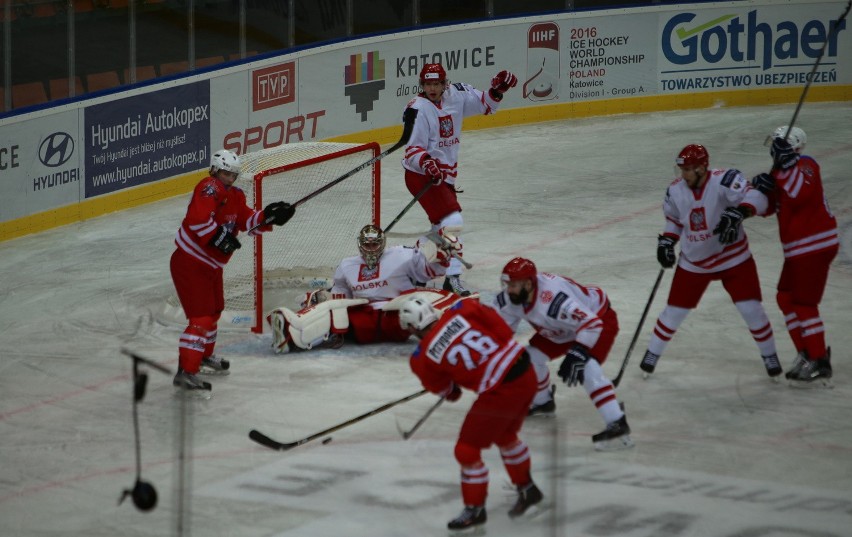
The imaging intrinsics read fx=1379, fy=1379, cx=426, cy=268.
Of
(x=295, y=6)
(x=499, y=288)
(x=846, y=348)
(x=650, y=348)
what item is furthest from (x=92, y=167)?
(x=846, y=348)

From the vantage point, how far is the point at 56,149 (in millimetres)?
10680

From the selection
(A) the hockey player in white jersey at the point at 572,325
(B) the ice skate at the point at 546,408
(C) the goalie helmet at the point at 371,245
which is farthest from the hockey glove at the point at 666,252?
(C) the goalie helmet at the point at 371,245

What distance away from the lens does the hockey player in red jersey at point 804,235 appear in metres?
7.21

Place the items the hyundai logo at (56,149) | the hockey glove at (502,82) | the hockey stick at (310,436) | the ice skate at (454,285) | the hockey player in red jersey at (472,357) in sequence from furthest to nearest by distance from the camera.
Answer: the hyundai logo at (56,149) → the hockey glove at (502,82) → the ice skate at (454,285) → the hockey stick at (310,436) → the hockey player in red jersey at (472,357)

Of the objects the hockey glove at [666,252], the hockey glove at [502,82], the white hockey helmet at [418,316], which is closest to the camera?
the white hockey helmet at [418,316]

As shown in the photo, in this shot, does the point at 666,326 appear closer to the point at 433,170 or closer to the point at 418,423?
the point at 433,170

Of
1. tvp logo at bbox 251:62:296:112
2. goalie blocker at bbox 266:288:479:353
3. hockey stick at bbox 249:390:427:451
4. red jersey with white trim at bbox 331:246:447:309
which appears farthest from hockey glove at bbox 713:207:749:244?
tvp logo at bbox 251:62:296:112

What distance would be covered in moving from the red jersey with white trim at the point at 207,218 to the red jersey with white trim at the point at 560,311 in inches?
69.1

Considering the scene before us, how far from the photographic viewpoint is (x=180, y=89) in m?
11.6

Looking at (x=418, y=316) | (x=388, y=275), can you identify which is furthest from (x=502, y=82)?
(x=418, y=316)

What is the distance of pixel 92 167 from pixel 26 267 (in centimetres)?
133

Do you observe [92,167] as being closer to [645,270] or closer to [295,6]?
[295,6]

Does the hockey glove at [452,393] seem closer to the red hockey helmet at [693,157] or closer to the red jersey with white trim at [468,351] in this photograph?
the red jersey with white trim at [468,351]

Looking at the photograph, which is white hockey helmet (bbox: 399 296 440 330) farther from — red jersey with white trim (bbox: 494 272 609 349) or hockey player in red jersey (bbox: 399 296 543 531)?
red jersey with white trim (bbox: 494 272 609 349)
